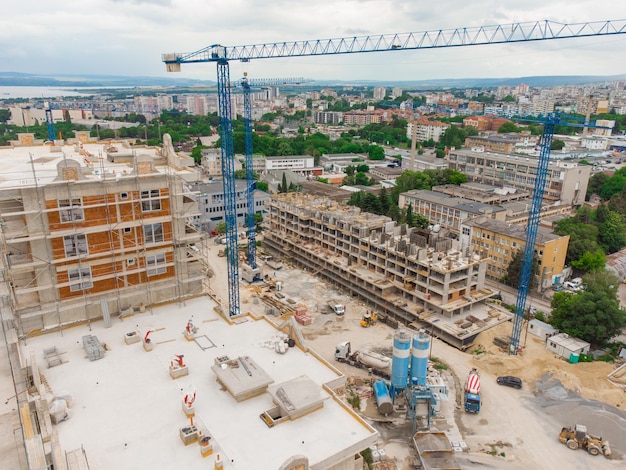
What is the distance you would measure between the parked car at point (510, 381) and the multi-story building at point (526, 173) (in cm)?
5155

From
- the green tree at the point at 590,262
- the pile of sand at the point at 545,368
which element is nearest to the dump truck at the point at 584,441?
the pile of sand at the point at 545,368

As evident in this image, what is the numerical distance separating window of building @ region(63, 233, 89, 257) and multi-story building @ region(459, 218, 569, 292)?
35.6m

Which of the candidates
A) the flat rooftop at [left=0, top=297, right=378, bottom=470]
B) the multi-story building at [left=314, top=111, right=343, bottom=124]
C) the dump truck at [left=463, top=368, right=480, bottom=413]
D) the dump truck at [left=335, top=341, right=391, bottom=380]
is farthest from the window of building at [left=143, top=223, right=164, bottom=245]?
the multi-story building at [left=314, top=111, right=343, bottom=124]

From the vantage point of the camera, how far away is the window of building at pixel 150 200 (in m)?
24.1

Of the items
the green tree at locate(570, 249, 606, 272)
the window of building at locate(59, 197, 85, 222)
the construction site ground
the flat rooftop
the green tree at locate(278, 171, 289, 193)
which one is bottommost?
the construction site ground

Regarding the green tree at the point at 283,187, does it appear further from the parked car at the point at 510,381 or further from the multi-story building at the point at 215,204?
the parked car at the point at 510,381

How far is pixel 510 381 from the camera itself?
31.0 m

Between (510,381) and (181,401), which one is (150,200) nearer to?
(181,401)

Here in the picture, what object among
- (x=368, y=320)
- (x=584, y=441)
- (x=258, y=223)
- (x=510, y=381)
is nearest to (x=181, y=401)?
(x=584, y=441)

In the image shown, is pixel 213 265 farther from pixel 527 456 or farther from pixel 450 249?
pixel 527 456

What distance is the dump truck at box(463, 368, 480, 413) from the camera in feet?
92.6

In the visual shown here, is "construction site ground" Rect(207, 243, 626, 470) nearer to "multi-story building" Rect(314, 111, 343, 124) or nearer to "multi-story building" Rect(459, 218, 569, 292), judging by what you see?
"multi-story building" Rect(459, 218, 569, 292)

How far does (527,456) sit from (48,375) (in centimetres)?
2449

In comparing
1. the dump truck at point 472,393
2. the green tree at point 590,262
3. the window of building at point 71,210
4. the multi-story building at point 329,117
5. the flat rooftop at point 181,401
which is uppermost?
the window of building at point 71,210
